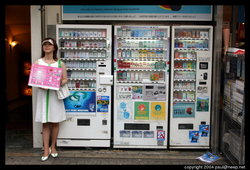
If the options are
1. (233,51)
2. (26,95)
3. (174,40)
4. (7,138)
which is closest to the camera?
(233,51)

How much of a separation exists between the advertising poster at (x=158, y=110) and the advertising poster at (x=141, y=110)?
120mm

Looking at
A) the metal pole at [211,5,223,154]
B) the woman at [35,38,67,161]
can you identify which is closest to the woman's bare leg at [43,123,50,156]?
the woman at [35,38,67,161]

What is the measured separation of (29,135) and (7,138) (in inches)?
18.7

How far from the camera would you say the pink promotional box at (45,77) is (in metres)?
4.40

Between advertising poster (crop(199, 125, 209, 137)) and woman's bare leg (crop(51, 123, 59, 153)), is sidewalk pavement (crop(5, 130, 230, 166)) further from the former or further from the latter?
advertising poster (crop(199, 125, 209, 137))

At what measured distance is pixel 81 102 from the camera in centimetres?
495

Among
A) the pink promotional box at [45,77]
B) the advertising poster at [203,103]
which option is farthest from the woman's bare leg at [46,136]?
the advertising poster at [203,103]

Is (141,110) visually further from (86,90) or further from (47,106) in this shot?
(47,106)

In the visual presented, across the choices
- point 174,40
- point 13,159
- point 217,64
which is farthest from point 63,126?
point 217,64

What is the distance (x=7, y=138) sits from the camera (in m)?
5.68

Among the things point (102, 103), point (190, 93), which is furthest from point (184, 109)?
point (102, 103)

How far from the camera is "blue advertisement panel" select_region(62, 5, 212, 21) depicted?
4.88 metres

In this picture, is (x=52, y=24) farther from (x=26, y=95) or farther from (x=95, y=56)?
(x=26, y=95)

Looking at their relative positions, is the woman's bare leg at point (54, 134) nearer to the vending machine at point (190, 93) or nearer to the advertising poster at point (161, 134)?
the advertising poster at point (161, 134)
